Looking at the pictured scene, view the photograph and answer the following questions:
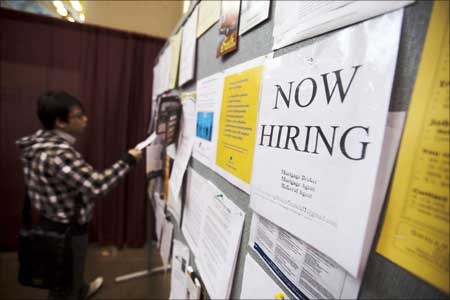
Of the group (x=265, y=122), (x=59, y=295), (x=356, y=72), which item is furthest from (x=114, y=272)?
(x=356, y=72)

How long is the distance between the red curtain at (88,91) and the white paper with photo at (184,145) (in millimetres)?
1334

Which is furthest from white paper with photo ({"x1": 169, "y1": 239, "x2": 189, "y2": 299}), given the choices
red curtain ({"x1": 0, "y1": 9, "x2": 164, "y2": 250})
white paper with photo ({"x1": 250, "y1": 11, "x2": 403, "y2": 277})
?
red curtain ({"x1": 0, "y1": 9, "x2": 164, "y2": 250})

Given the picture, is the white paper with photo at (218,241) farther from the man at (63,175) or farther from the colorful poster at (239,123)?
the man at (63,175)

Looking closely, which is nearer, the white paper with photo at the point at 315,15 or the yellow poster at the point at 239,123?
the white paper with photo at the point at 315,15

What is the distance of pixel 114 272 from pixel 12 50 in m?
1.81

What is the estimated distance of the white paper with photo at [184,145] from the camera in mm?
629

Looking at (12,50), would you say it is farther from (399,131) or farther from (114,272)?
(399,131)

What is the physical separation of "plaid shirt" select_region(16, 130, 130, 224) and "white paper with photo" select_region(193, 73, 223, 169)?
27.0 inches

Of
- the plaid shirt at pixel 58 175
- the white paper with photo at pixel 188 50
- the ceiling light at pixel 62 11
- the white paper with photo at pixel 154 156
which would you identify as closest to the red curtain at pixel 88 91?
the ceiling light at pixel 62 11

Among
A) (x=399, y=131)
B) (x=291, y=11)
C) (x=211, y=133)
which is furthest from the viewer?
(x=211, y=133)

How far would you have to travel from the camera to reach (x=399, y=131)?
168 mm

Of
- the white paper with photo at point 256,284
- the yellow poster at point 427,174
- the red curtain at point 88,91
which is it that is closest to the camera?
the yellow poster at point 427,174

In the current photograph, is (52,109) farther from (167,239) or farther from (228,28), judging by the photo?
(228,28)

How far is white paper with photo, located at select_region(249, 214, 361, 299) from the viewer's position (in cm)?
21
